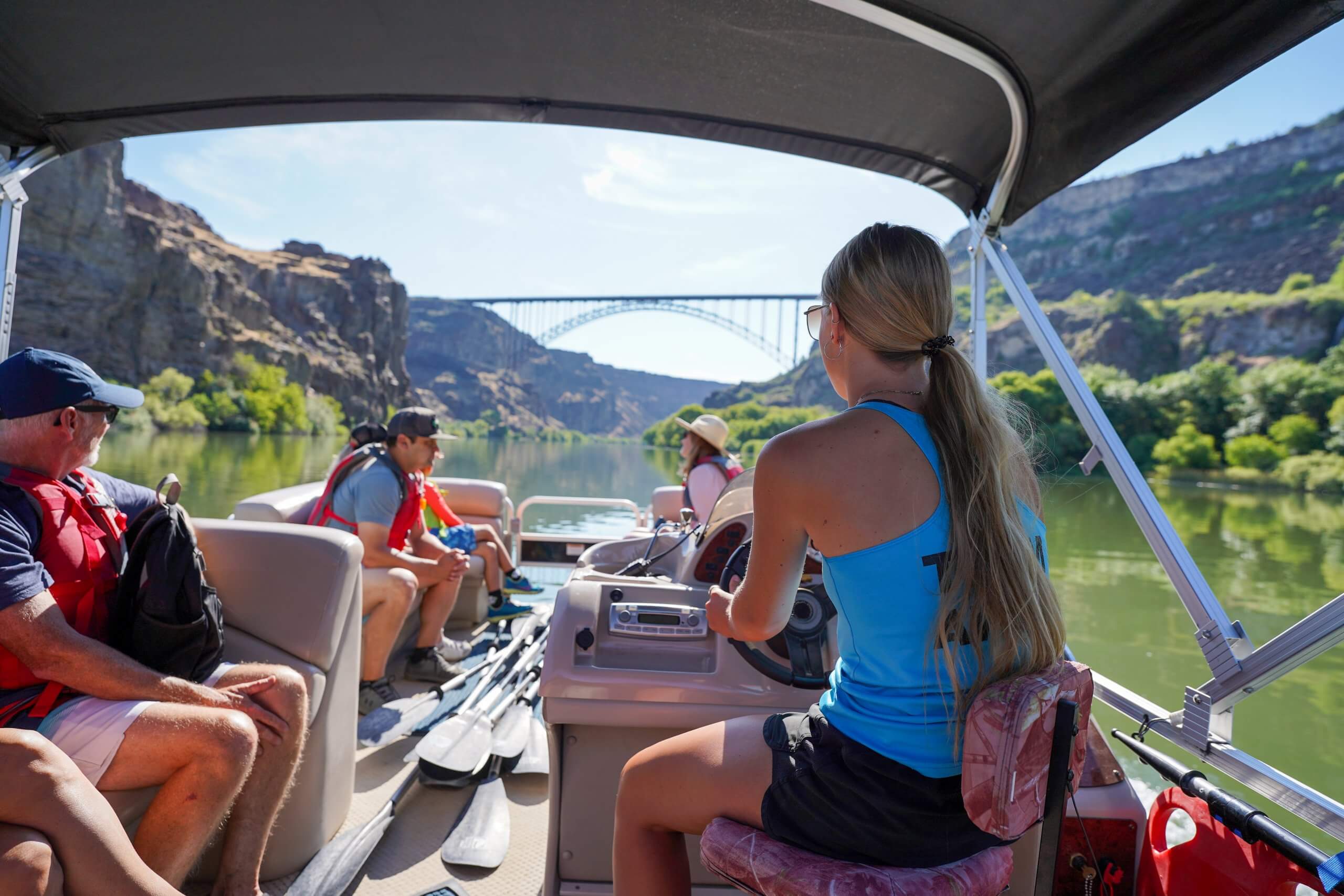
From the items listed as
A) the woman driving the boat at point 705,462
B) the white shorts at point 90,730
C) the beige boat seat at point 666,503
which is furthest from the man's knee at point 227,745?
the beige boat seat at point 666,503

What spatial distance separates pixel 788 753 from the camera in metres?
1.06

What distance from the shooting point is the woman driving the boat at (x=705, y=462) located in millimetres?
3916

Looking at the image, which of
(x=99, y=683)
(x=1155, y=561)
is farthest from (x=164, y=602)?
(x=1155, y=561)

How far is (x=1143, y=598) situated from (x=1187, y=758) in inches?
196

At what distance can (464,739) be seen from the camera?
8.05ft

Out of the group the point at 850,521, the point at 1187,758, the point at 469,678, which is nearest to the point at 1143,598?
the point at 1187,758

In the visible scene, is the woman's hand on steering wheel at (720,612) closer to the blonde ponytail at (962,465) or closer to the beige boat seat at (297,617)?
the blonde ponytail at (962,465)

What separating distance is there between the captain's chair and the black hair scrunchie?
17.7 inches

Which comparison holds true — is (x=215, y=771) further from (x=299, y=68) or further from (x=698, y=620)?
(x=299, y=68)

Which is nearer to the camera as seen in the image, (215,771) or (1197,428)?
(215,771)

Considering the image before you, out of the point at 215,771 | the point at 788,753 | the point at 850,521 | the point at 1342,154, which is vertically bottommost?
the point at 215,771

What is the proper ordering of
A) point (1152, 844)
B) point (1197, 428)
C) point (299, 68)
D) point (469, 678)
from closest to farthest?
point (1152, 844) → point (299, 68) → point (469, 678) → point (1197, 428)

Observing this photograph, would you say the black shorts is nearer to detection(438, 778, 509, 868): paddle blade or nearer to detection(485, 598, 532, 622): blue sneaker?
detection(438, 778, 509, 868): paddle blade

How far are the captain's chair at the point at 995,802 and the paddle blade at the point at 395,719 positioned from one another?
2055mm
